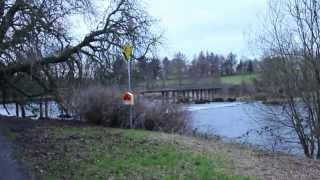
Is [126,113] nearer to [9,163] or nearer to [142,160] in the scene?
[142,160]

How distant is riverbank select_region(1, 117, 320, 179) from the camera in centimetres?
999

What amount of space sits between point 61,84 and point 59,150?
11610 millimetres

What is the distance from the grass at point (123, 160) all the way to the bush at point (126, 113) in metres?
6.39

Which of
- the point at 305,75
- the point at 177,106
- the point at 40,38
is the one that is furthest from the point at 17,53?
the point at 305,75

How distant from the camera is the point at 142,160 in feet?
36.9

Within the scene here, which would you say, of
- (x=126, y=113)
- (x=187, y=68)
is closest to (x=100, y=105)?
(x=126, y=113)

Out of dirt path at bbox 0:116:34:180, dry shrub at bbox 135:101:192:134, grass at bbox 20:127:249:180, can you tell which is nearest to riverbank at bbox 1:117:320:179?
grass at bbox 20:127:249:180

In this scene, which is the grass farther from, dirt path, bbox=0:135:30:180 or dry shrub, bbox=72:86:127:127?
dry shrub, bbox=72:86:127:127

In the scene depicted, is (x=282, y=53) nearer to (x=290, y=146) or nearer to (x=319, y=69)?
(x=319, y=69)

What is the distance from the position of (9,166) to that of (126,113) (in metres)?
11.2

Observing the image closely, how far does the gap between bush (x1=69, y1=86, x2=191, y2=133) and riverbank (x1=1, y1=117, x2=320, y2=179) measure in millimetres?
5715

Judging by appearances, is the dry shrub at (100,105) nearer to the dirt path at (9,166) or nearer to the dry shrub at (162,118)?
the dry shrub at (162,118)

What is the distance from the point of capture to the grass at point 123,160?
388 inches

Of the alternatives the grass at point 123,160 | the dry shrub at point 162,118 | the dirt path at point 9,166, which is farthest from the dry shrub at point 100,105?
the dirt path at point 9,166
